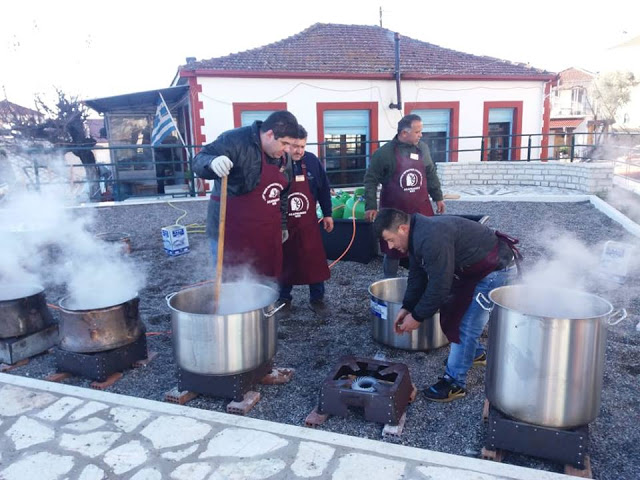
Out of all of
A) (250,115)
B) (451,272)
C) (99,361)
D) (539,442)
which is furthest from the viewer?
(250,115)

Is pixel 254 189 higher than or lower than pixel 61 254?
higher

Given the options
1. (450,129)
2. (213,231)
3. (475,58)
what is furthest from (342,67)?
(213,231)

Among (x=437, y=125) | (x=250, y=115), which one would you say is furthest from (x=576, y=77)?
(x=250, y=115)

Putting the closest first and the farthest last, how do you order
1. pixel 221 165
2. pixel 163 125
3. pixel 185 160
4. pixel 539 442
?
pixel 539 442 < pixel 221 165 < pixel 163 125 < pixel 185 160

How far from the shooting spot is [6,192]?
10.7 metres

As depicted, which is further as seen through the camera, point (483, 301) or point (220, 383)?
point (220, 383)

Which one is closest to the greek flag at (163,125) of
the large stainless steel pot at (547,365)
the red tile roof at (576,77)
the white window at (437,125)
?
the white window at (437,125)

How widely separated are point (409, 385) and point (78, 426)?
1962 mm

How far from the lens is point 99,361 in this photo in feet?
11.7

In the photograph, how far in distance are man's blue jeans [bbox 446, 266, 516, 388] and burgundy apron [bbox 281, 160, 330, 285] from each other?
194 centimetres

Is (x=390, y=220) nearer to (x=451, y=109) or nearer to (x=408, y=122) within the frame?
(x=408, y=122)

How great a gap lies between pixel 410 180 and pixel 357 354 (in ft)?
6.15

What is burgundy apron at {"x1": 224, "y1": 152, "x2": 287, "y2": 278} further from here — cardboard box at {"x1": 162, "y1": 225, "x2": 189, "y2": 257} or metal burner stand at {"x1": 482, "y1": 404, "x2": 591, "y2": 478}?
cardboard box at {"x1": 162, "y1": 225, "x2": 189, "y2": 257}

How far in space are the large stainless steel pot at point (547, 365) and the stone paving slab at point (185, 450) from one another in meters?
0.29
